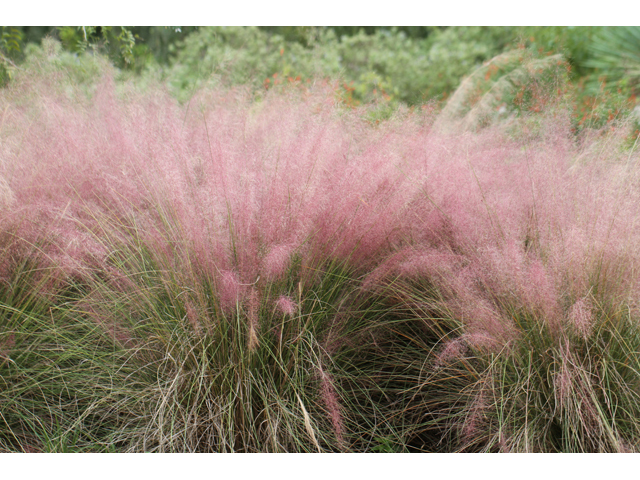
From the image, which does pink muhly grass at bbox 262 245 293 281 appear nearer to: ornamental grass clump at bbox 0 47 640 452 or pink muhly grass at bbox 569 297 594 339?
ornamental grass clump at bbox 0 47 640 452

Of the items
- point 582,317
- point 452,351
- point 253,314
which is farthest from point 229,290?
point 582,317

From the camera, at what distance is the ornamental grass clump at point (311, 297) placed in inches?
73.9

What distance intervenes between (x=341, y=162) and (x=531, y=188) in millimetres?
892

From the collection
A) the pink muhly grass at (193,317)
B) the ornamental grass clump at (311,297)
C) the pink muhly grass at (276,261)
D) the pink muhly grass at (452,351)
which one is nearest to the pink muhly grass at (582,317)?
the ornamental grass clump at (311,297)

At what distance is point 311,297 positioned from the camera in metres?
2.12

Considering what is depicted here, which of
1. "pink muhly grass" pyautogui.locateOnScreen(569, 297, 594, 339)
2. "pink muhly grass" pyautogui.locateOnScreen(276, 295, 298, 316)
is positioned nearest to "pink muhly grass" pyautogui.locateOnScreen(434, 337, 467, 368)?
"pink muhly grass" pyautogui.locateOnScreen(569, 297, 594, 339)

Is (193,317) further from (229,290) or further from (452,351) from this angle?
(452,351)

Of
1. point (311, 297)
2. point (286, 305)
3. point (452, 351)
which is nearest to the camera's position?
point (286, 305)

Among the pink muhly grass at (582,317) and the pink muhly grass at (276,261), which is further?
the pink muhly grass at (276,261)

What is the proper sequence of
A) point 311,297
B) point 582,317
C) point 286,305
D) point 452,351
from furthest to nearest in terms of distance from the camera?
point 311,297
point 452,351
point 286,305
point 582,317

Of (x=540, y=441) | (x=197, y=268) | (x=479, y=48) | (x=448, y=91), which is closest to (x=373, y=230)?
(x=197, y=268)

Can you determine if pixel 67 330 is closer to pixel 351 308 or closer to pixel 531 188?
pixel 351 308

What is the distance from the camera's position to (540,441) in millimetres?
1868

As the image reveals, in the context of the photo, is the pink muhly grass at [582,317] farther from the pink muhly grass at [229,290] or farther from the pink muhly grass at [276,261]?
the pink muhly grass at [229,290]
